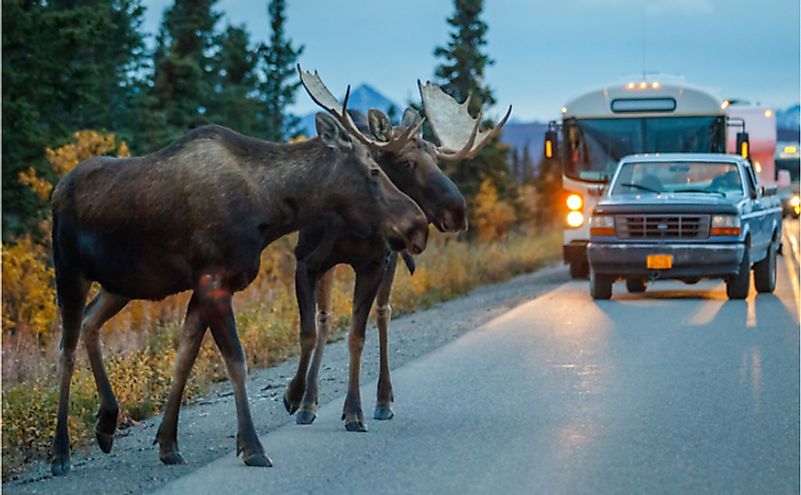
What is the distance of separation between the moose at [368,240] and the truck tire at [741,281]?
31.2 ft

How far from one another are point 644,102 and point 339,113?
1561cm

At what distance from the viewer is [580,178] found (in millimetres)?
23047

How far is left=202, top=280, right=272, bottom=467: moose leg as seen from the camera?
761 cm

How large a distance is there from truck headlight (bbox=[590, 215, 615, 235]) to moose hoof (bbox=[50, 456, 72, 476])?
11781 mm

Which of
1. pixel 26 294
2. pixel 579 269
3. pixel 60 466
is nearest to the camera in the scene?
pixel 60 466

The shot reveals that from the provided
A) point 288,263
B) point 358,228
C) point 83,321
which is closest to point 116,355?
point 83,321

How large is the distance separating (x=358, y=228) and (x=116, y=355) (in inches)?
158

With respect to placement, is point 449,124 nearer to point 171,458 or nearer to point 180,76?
point 171,458

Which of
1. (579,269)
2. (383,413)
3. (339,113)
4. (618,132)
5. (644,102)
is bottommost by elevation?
(579,269)

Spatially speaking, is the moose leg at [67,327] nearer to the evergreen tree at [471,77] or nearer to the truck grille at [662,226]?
the truck grille at [662,226]

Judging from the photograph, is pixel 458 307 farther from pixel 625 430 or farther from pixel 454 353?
pixel 625 430

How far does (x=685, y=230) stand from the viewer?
1819 cm

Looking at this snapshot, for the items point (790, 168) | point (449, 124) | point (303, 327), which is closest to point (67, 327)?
point (303, 327)

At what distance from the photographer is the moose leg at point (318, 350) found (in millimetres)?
9164
